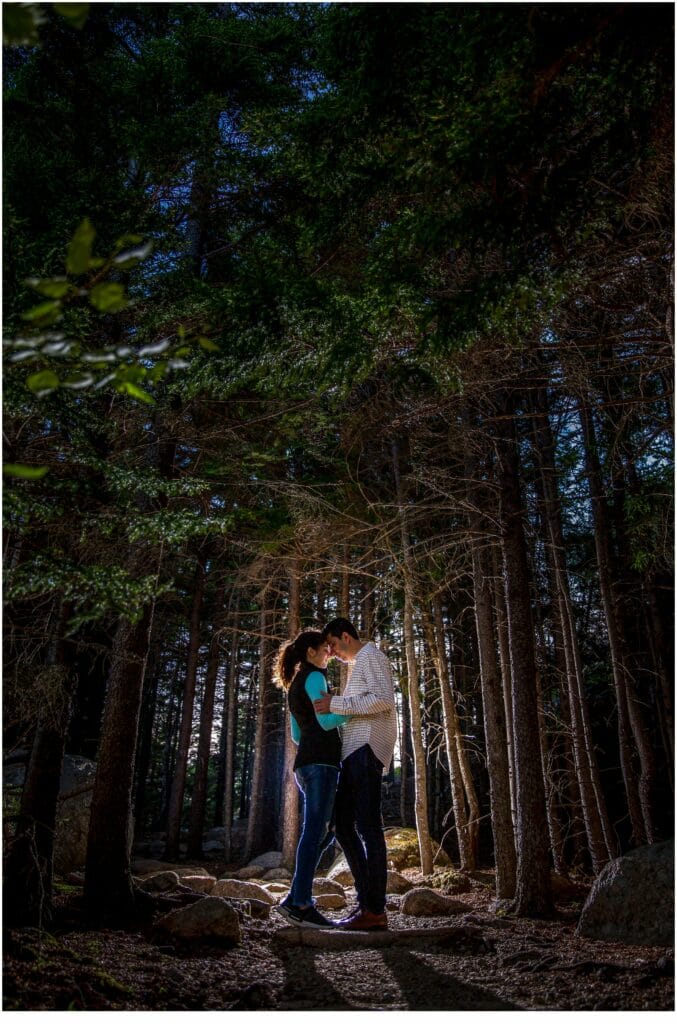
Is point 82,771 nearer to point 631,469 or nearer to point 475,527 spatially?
point 475,527

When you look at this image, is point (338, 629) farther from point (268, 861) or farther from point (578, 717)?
point (268, 861)

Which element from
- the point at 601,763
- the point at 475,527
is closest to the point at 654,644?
the point at 475,527

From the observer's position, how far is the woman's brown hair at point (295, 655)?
5332mm

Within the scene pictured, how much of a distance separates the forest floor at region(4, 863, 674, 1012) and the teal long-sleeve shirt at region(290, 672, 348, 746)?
1.56m

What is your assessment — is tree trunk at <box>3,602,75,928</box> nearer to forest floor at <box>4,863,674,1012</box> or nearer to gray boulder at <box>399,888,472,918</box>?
forest floor at <box>4,863,674,1012</box>

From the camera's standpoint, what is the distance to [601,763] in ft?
49.6

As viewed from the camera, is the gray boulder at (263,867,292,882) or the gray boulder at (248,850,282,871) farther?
the gray boulder at (248,850,282,871)

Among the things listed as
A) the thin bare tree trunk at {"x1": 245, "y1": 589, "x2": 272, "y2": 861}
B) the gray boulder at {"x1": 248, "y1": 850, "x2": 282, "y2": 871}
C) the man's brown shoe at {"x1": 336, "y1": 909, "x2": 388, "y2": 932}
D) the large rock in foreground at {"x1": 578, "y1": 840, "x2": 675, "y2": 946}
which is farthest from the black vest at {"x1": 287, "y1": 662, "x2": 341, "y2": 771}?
the gray boulder at {"x1": 248, "y1": 850, "x2": 282, "y2": 871}

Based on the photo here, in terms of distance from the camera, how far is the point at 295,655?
5.34 m

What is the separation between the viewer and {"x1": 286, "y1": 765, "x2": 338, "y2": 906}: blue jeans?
15.7 feet

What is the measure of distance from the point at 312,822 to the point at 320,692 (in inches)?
38.1

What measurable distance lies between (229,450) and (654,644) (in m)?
8.25

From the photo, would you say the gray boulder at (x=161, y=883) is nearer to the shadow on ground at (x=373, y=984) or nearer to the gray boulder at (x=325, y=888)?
the gray boulder at (x=325, y=888)

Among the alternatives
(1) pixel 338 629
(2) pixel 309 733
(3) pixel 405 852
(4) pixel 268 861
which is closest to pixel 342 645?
(1) pixel 338 629
